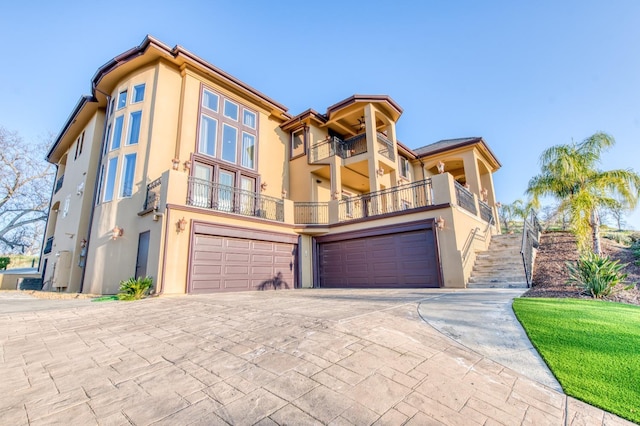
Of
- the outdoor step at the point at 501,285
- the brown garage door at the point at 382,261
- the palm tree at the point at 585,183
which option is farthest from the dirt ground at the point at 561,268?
the brown garage door at the point at 382,261

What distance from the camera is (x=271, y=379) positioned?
2322 millimetres

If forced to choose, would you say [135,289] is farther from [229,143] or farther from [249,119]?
[249,119]

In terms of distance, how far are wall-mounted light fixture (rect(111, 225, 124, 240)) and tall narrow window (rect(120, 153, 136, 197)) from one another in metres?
1.38

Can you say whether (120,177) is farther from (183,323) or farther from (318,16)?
(318,16)

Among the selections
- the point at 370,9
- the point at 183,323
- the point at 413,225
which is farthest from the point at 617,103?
the point at 183,323

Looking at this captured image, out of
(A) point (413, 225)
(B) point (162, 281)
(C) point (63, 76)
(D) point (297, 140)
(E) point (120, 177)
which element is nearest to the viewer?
(B) point (162, 281)

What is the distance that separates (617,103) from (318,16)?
42.5 ft

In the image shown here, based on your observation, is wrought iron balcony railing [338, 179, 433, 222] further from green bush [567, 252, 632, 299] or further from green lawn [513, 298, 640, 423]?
green lawn [513, 298, 640, 423]

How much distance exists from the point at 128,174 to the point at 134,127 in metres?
2.08

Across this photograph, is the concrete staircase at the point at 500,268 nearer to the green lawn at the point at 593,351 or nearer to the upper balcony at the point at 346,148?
the green lawn at the point at 593,351

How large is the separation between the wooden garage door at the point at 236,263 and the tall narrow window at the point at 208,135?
14.4 feet

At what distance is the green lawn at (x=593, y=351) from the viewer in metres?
2.03

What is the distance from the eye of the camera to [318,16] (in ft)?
37.2

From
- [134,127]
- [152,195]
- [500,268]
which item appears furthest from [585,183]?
[134,127]
